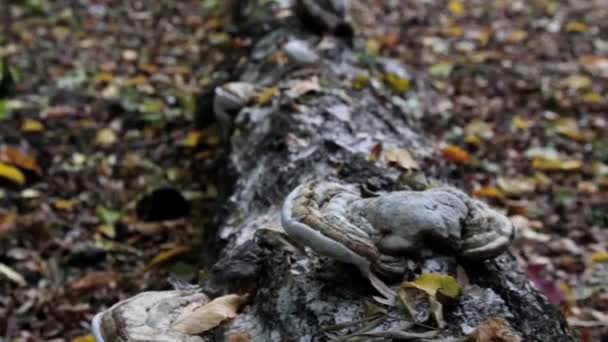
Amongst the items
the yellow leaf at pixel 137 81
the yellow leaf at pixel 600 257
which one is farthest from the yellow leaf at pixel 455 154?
the yellow leaf at pixel 137 81

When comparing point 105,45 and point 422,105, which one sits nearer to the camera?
point 422,105

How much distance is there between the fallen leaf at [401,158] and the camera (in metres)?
3.32

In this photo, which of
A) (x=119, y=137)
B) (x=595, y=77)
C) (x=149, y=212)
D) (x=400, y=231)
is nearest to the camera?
(x=400, y=231)

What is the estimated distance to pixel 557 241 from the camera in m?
4.37

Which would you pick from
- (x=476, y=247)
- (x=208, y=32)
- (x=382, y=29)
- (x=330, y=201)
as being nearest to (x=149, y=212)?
(x=330, y=201)

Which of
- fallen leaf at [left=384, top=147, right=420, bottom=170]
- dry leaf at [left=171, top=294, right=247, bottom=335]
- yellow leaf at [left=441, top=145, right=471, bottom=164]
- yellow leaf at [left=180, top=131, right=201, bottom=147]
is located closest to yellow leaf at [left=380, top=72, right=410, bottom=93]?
yellow leaf at [left=441, top=145, right=471, bottom=164]

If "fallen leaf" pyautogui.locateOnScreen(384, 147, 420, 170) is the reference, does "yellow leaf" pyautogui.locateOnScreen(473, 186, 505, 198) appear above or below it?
below

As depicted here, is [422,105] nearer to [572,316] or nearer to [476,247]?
[572,316]

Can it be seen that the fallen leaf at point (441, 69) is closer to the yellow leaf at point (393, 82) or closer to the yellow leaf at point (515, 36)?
the yellow leaf at point (515, 36)

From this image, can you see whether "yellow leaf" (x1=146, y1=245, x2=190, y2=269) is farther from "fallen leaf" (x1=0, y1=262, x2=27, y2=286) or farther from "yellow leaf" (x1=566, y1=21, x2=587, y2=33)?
"yellow leaf" (x1=566, y1=21, x2=587, y2=33)

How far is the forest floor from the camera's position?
401 centimetres

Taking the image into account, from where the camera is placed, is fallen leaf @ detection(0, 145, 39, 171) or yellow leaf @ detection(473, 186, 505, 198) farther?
fallen leaf @ detection(0, 145, 39, 171)

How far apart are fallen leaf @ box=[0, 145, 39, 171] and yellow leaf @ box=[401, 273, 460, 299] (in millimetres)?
3473

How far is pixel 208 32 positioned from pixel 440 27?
2.48m
